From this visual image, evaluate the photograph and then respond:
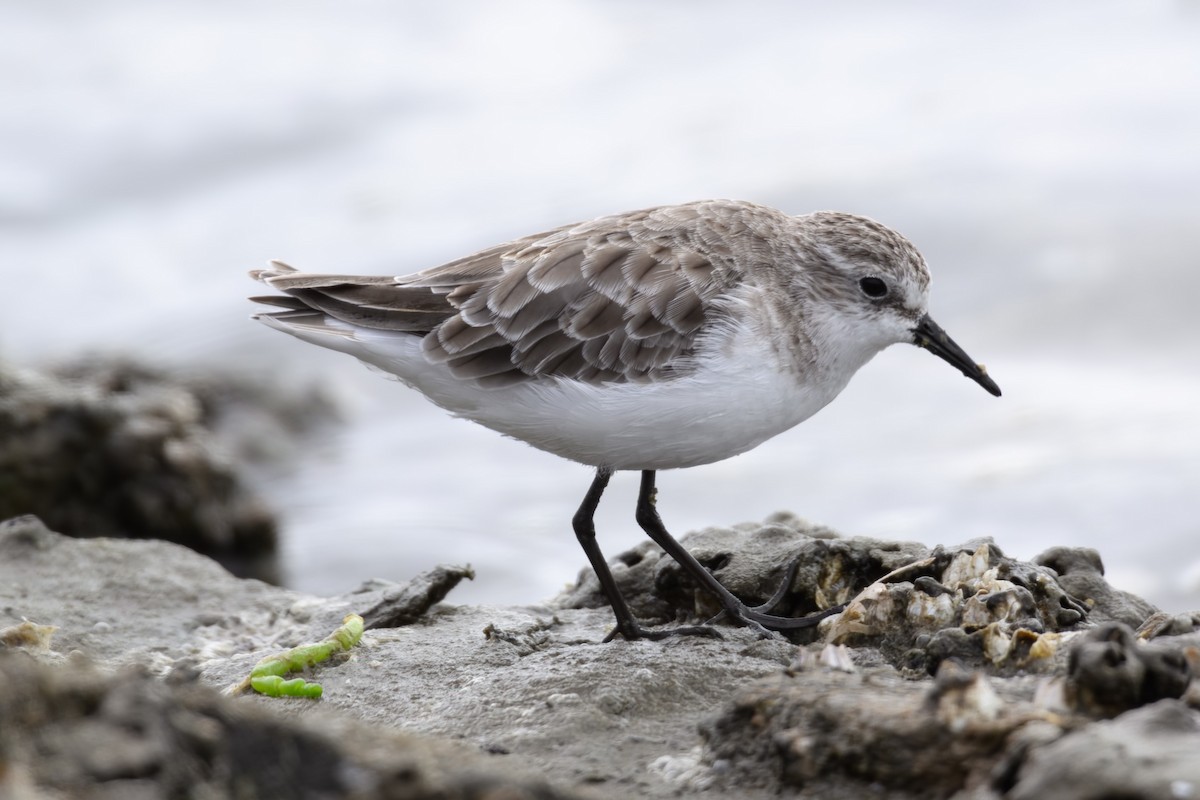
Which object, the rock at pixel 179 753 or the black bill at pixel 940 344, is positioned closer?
the rock at pixel 179 753

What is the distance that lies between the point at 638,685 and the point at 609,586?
962 millimetres

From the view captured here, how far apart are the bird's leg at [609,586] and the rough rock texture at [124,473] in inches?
136

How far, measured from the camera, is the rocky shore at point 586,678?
9.05ft

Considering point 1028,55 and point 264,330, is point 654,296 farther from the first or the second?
point 1028,55

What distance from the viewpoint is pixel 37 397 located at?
7.84m

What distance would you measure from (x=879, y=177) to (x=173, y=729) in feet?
38.3

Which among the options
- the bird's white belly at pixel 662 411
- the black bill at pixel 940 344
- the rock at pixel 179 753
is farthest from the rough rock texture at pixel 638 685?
the black bill at pixel 940 344

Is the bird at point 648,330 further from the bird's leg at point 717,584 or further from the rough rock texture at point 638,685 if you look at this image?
the rough rock texture at point 638,685

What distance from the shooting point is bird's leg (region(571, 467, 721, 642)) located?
5332 millimetres

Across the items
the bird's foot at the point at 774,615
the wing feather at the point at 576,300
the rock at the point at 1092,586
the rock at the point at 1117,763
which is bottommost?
the bird's foot at the point at 774,615

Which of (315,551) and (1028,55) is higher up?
(1028,55)

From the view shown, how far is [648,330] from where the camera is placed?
5430 millimetres

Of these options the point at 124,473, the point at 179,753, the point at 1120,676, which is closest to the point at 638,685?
Result: the point at 1120,676

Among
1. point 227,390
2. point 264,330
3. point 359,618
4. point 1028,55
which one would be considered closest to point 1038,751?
point 359,618
